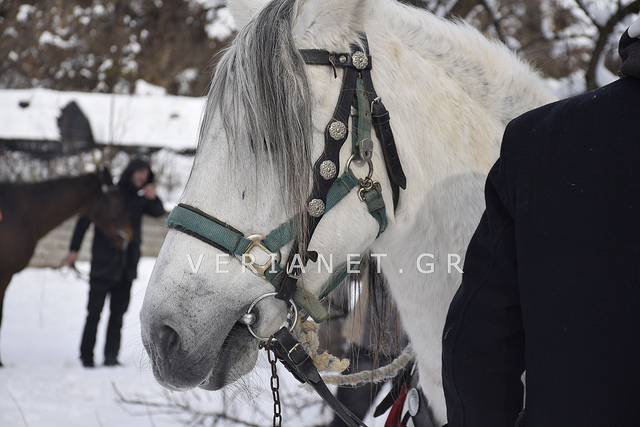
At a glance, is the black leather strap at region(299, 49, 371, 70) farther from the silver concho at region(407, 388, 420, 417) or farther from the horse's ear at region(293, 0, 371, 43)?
the silver concho at region(407, 388, 420, 417)

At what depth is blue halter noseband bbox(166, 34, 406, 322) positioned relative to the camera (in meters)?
1.29

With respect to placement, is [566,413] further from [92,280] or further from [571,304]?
[92,280]

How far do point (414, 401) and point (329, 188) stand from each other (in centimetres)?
78

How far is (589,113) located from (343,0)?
683mm

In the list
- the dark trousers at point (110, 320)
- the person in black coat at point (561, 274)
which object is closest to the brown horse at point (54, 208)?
the dark trousers at point (110, 320)

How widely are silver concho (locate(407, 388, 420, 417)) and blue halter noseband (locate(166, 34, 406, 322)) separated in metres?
0.52

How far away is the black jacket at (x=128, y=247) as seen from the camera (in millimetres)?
6355

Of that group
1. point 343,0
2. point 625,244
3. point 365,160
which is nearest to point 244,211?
Result: point 365,160

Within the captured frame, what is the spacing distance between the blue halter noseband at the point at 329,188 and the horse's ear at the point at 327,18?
0.16 feet

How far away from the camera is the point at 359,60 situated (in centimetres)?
138

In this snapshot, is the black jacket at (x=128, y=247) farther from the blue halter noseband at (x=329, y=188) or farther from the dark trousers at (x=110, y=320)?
the blue halter noseband at (x=329, y=188)

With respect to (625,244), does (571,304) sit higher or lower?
lower

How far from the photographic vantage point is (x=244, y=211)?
130cm

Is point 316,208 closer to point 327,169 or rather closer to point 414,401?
point 327,169
